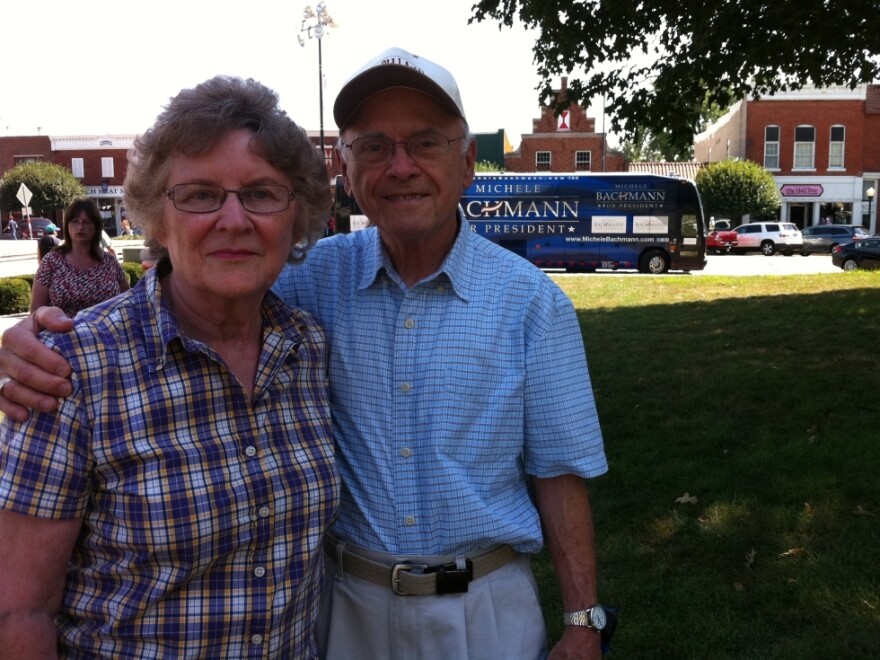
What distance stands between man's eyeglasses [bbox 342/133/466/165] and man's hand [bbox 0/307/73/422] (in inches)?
34.2

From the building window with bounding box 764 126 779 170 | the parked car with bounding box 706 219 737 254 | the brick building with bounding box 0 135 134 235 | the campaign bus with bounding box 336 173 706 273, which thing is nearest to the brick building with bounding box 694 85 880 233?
the building window with bounding box 764 126 779 170

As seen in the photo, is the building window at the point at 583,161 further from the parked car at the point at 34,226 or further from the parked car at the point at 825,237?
the parked car at the point at 34,226

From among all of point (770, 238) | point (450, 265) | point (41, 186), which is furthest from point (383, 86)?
point (41, 186)

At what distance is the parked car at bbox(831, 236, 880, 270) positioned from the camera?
77.8 feet

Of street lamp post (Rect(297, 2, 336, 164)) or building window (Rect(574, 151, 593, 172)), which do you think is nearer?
street lamp post (Rect(297, 2, 336, 164))

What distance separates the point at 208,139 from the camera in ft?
6.26

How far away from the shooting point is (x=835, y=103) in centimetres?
4366

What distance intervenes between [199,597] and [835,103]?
158 ft

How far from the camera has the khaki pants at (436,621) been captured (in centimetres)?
210

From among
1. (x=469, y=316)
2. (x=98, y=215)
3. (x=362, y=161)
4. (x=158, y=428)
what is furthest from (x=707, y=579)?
(x=98, y=215)

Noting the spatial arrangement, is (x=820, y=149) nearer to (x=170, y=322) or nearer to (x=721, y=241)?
(x=721, y=241)

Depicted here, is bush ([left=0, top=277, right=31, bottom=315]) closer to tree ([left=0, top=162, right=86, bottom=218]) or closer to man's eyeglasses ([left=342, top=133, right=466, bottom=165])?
man's eyeglasses ([left=342, top=133, right=466, bottom=165])

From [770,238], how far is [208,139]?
38.4 metres

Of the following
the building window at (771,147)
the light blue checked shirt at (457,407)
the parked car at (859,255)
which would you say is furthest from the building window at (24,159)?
the light blue checked shirt at (457,407)
